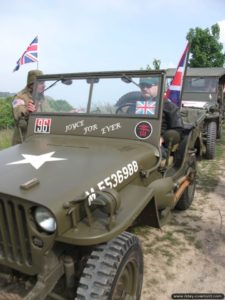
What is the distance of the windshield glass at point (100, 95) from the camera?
11.7ft

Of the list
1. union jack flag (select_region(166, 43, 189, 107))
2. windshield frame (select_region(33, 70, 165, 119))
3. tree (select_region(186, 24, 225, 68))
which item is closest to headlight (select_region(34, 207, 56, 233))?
windshield frame (select_region(33, 70, 165, 119))

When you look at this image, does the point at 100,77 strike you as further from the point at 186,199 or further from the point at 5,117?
the point at 5,117

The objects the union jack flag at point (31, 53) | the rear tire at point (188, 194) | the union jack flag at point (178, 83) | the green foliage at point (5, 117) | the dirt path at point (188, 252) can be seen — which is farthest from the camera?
the green foliage at point (5, 117)

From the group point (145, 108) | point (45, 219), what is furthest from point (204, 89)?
point (45, 219)

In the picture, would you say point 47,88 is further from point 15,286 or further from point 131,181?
point 15,286

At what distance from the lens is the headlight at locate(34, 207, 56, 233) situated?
2156 millimetres

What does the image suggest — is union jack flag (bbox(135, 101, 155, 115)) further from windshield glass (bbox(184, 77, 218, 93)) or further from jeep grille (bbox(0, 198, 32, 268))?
windshield glass (bbox(184, 77, 218, 93))

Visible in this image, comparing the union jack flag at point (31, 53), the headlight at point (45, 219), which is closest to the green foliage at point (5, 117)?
the union jack flag at point (31, 53)

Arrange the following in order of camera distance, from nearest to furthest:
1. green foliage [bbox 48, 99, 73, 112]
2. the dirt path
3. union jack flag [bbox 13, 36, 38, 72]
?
the dirt path < green foliage [bbox 48, 99, 73, 112] < union jack flag [bbox 13, 36, 38, 72]

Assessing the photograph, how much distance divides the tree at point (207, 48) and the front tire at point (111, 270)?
1594 cm

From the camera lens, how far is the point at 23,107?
4.73 m

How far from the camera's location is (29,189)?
2.30 metres

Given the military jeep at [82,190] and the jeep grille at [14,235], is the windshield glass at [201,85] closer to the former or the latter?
the military jeep at [82,190]

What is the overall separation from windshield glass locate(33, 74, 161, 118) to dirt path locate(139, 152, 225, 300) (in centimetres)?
142
